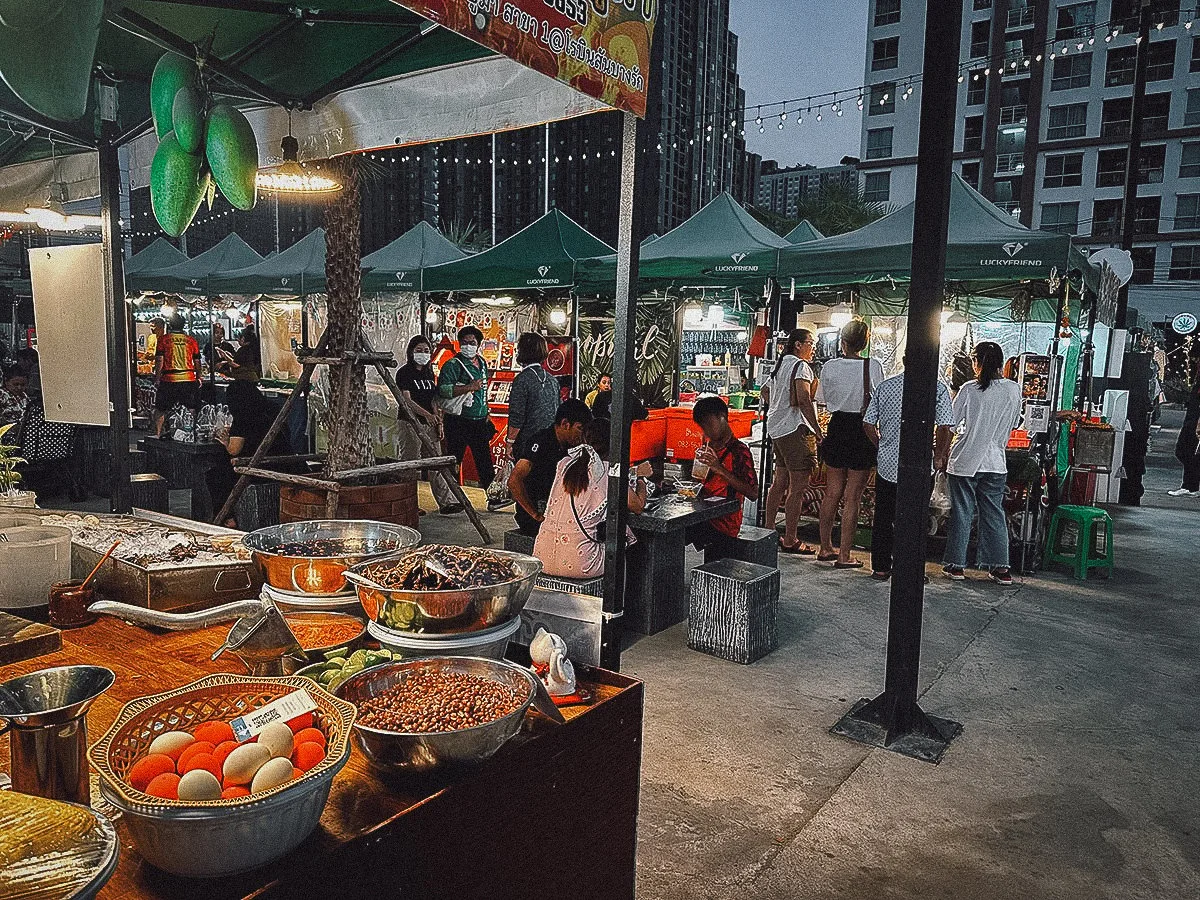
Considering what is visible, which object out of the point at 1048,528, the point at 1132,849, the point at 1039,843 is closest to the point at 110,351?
the point at 1039,843

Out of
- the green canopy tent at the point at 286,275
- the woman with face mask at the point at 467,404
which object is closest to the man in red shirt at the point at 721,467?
the woman with face mask at the point at 467,404

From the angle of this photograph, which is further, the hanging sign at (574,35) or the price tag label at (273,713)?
the hanging sign at (574,35)

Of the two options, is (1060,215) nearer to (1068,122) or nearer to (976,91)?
(1068,122)

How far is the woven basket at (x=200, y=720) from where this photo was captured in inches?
54.0

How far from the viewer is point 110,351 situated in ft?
14.3

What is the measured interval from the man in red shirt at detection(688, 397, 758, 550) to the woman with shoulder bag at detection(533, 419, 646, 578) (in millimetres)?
1110

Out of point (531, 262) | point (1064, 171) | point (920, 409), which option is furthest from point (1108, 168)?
point (920, 409)

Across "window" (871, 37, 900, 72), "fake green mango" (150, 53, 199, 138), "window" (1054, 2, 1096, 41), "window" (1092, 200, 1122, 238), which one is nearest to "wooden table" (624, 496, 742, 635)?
"fake green mango" (150, 53, 199, 138)

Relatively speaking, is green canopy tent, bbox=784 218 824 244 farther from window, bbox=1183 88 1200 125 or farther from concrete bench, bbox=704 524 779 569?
window, bbox=1183 88 1200 125

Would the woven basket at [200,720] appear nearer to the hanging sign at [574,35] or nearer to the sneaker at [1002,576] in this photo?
the hanging sign at [574,35]

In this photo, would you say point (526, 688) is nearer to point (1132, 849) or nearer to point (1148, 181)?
point (1132, 849)

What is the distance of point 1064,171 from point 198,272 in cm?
4920

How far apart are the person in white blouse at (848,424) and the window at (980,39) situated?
48768 mm

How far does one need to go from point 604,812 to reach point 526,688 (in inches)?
21.5
